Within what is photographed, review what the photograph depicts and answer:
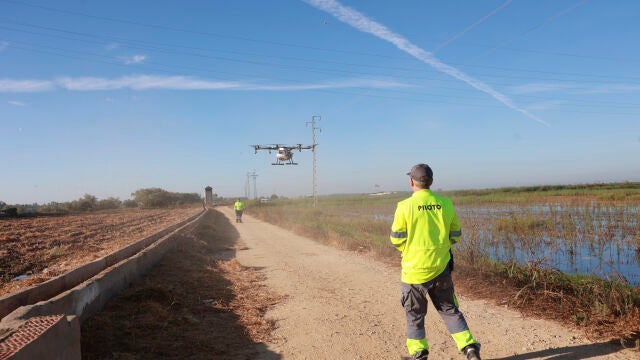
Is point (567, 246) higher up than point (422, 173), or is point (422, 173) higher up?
point (422, 173)

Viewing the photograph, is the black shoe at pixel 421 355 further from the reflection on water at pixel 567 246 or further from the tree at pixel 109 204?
the tree at pixel 109 204

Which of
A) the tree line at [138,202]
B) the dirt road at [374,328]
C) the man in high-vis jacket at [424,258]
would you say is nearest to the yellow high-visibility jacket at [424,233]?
the man in high-vis jacket at [424,258]

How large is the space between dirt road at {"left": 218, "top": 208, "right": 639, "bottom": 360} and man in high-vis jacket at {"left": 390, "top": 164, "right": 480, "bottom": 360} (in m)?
0.59

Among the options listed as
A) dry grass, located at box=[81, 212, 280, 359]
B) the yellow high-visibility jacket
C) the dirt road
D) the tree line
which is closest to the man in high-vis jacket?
the yellow high-visibility jacket

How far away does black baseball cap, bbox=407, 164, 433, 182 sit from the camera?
4059 mm

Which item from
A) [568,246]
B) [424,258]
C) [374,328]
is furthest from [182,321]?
[568,246]

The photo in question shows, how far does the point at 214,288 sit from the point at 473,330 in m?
4.56

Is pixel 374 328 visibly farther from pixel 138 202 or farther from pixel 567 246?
pixel 138 202

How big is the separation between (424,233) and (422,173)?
57cm

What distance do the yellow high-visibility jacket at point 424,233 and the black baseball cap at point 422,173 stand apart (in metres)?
0.15

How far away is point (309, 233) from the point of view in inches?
754

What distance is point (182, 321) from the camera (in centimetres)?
545

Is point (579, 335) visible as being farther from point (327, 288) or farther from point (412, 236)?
point (327, 288)

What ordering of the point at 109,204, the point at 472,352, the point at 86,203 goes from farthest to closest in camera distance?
the point at 109,204 < the point at 86,203 < the point at 472,352
